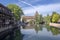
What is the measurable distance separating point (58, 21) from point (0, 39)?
76741mm

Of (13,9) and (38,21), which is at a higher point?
(13,9)

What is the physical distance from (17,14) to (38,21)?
2527 inches

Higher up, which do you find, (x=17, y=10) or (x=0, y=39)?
(x=17, y=10)

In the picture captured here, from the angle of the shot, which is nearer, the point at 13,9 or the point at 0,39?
the point at 0,39

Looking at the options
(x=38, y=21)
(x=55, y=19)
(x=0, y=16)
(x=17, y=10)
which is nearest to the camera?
(x=0, y=16)

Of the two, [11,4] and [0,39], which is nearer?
[0,39]

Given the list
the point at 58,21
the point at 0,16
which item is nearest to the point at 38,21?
the point at 58,21

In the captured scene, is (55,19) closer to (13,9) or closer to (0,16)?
(13,9)

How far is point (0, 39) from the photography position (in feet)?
→ 116

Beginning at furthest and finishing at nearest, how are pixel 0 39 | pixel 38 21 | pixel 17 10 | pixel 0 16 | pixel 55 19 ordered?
pixel 38 21 → pixel 55 19 → pixel 17 10 → pixel 0 16 → pixel 0 39

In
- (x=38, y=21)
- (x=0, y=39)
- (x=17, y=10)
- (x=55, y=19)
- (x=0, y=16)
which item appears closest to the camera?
(x=0, y=39)

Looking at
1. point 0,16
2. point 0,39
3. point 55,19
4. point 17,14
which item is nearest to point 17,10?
point 17,14

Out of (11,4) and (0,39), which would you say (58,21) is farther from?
(0,39)

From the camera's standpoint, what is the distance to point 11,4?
94.9 metres
